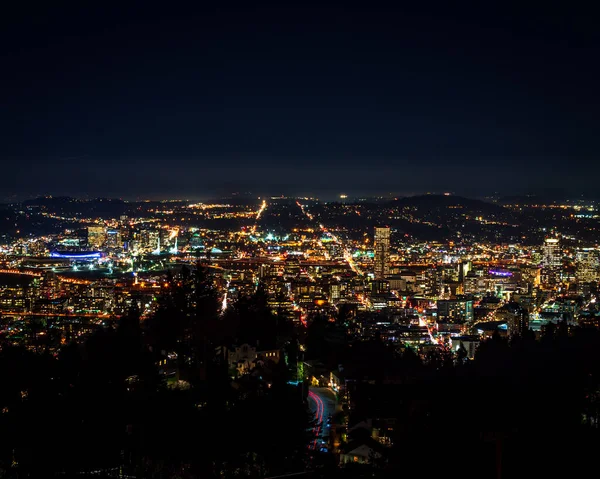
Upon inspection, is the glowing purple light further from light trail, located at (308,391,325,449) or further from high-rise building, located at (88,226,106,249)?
high-rise building, located at (88,226,106,249)

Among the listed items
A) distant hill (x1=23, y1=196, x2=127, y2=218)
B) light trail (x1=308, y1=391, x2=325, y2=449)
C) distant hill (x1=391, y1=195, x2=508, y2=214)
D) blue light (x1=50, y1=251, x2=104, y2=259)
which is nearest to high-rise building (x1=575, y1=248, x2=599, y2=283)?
distant hill (x1=391, y1=195, x2=508, y2=214)

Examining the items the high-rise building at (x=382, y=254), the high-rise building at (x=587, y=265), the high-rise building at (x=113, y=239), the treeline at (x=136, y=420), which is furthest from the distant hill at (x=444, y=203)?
the treeline at (x=136, y=420)

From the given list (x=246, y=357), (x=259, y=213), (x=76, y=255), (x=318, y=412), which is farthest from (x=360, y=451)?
(x=259, y=213)

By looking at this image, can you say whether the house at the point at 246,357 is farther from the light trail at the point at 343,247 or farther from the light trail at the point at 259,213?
the light trail at the point at 259,213

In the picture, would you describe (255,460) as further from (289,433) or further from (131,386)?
(131,386)

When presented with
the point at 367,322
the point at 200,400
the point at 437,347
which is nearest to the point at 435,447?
the point at 200,400

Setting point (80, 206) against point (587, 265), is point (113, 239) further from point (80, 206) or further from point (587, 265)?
point (587, 265)
